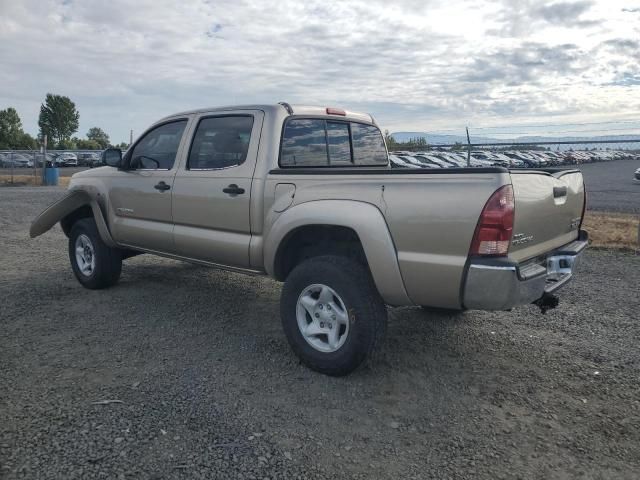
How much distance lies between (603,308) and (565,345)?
1.24 m

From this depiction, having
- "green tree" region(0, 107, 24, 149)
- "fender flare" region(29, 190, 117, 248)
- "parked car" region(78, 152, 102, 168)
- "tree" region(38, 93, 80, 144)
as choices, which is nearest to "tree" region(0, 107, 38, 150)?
"green tree" region(0, 107, 24, 149)

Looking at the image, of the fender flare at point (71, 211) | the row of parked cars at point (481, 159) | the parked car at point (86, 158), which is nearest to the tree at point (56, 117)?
the parked car at point (86, 158)

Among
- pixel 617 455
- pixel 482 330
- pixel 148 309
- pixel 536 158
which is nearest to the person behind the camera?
pixel 617 455

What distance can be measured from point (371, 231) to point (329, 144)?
1633mm

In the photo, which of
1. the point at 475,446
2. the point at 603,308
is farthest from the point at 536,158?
the point at 475,446

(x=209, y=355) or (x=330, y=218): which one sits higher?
(x=330, y=218)

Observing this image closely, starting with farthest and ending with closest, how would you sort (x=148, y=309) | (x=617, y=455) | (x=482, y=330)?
1. (x=148, y=309)
2. (x=482, y=330)
3. (x=617, y=455)

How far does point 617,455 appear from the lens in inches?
112

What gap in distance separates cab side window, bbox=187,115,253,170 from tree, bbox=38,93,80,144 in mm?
92705

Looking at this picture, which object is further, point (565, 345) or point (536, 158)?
point (536, 158)

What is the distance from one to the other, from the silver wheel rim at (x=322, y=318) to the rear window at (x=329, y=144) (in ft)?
3.76

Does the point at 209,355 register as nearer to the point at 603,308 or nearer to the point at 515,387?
the point at 515,387

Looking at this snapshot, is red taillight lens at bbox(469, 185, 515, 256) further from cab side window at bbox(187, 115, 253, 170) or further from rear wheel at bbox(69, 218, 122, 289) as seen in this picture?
rear wheel at bbox(69, 218, 122, 289)

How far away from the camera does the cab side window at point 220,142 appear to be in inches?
176
